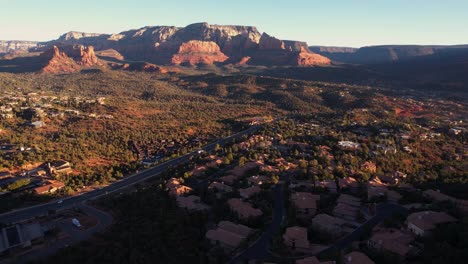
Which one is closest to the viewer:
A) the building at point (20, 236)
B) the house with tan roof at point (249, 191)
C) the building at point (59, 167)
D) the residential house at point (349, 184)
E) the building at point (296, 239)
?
the building at point (296, 239)

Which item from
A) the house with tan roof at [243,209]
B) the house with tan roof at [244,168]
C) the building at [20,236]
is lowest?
the building at [20,236]

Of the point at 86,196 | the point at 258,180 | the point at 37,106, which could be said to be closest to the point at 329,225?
the point at 258,180

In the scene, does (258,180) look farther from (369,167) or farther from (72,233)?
(72,233)

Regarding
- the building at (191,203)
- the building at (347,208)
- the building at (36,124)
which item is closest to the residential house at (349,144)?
the building at (347,208)

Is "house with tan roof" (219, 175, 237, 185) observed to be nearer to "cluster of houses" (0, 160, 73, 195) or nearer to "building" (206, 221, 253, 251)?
"building" (206, 221, 253, 251)

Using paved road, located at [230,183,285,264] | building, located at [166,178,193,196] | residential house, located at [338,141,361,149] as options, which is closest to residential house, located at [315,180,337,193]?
paved road, located at [230,183,285,264]

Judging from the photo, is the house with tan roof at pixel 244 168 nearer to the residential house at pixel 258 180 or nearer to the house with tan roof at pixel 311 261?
the residential house at pixel 258 180
